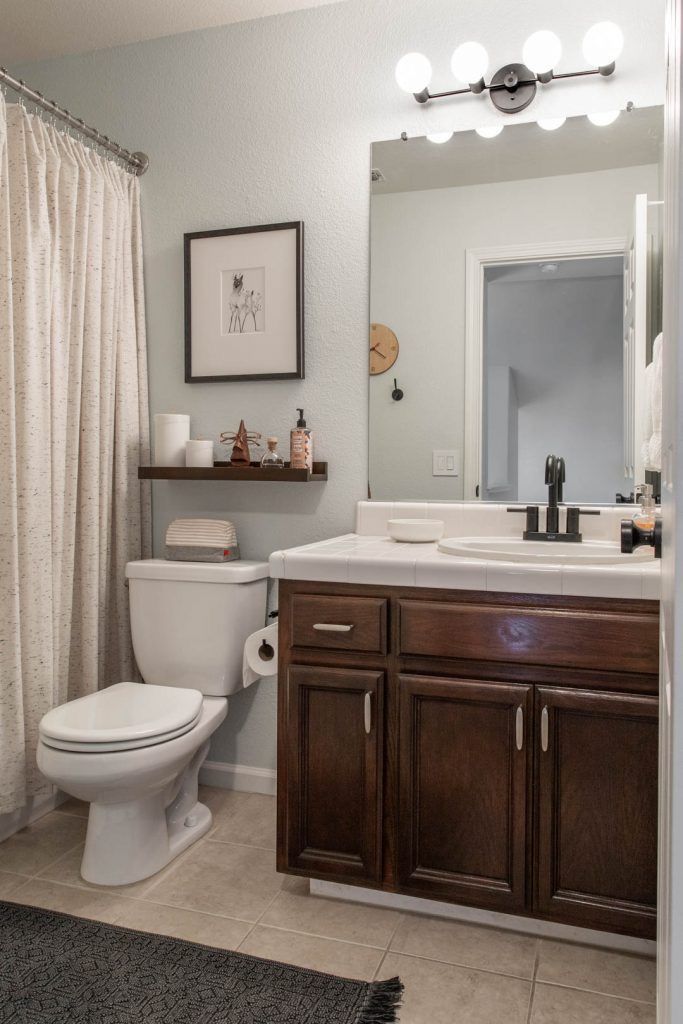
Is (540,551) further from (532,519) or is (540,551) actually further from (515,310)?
(515,310)

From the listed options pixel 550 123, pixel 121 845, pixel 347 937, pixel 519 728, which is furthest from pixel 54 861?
pixel 550 123

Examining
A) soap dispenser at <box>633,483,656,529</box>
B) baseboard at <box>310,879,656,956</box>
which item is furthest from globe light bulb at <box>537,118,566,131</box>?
baseboard at <box>310,879,656,956</box>

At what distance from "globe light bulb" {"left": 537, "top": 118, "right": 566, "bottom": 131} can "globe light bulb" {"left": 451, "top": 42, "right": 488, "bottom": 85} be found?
0.73 feet

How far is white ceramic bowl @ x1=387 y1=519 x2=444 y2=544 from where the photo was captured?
2135 mm

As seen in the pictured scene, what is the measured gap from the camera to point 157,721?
1.88 meters

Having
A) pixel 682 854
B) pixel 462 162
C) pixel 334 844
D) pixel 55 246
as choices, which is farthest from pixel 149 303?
pixel 682 854

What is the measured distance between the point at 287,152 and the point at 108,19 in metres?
0.76

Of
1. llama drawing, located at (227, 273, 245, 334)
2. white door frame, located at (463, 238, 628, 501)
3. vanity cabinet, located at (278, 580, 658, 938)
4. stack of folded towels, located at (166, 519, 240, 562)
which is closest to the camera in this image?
vanity cabinet, located at (278, 580, 658, 938)

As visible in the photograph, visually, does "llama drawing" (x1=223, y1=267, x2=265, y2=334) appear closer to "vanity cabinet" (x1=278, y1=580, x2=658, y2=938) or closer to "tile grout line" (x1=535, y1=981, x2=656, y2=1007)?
"vanity cabinet" (x1=278, y1=580, x2=658, y2=938)

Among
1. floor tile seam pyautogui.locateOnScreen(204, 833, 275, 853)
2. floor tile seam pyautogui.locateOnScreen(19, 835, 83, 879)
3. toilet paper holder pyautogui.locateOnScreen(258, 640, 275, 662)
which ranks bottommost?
floor tile seam pyautogui.locateOnScreen(204, 833, 275, 853)

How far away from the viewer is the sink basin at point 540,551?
1.67m

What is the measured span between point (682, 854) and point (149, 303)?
2.59m

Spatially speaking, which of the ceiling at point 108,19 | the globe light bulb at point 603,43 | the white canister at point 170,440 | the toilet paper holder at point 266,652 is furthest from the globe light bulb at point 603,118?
the toilet paper holder at point 266,652

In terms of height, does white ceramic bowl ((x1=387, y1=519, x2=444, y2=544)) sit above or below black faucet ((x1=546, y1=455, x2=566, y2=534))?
below
